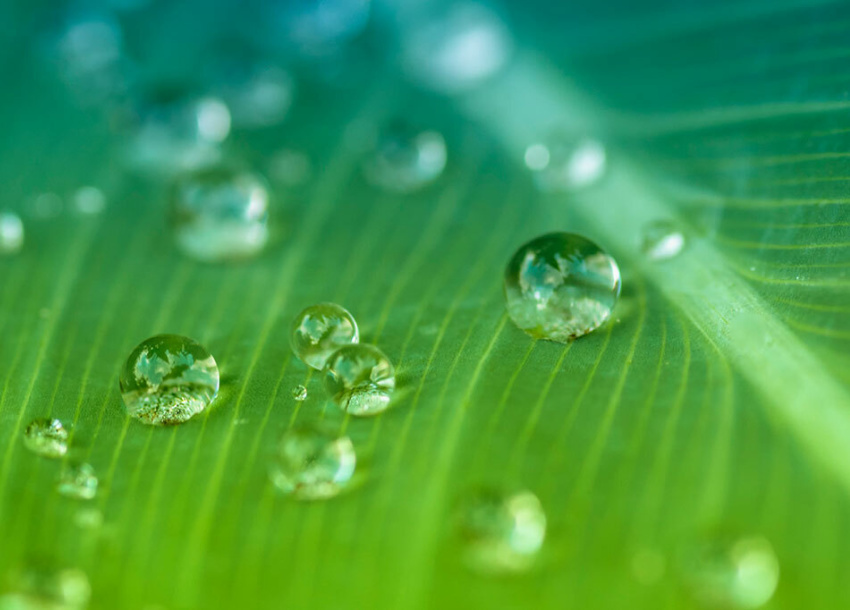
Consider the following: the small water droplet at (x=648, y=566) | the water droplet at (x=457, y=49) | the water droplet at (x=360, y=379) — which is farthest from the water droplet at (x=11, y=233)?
the small water droplet at (x=648, y=566)

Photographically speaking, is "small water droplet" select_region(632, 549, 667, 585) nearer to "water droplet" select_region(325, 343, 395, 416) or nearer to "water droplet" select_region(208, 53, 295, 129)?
"water droplet" select_region(325, 343, 395, 416)

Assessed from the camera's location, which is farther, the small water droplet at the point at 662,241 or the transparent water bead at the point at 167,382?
the small water droplet at the point at 662,241

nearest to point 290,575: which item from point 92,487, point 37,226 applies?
point 92,487

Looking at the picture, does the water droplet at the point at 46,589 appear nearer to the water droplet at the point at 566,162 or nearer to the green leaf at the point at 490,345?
the green leaf at the point at 490,345

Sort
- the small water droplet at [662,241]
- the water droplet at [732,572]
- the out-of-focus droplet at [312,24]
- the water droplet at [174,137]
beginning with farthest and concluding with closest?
the out-of-focus droplet at [312,24], the water droplet at [174,137], the small water droplet at [662,241], the water droplet at [732,572]

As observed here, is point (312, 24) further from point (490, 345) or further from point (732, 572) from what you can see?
point (732, 572)

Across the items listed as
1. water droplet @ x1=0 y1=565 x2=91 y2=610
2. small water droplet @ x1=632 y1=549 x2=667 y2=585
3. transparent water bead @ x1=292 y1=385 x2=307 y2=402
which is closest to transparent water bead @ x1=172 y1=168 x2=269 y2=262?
transparent water bead @ x1=292 y1=385 x2=307 y2=402

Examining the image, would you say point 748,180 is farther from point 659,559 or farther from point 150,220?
point 150,220

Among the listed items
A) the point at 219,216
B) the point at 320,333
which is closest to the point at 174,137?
the point at 219,216
